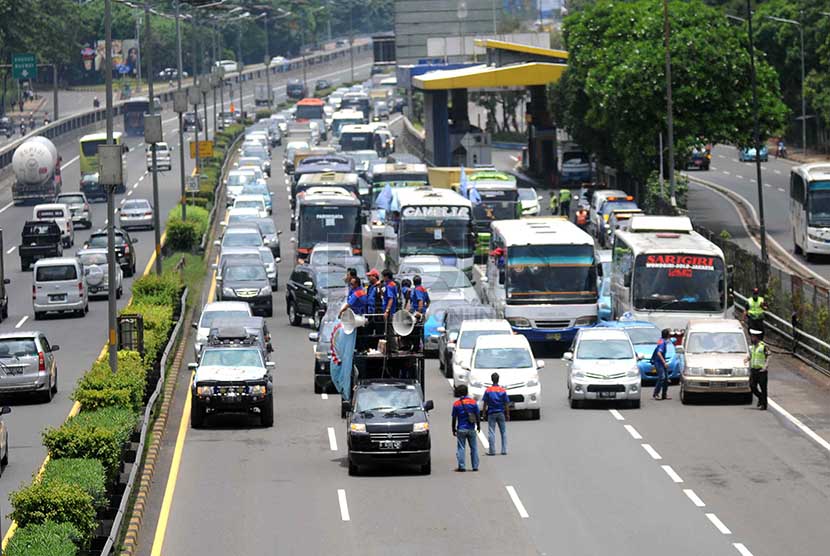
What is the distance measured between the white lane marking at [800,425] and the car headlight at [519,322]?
9.37 meters

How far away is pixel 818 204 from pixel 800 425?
28.1 meters

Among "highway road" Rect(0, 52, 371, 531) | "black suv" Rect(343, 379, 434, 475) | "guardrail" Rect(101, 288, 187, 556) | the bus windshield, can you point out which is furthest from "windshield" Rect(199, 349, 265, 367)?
the bus windshield

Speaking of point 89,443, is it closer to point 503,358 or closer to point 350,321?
point 350,321

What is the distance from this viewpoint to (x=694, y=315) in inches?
1715

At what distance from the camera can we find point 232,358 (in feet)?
114

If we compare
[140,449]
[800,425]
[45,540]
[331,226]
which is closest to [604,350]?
[800,425]

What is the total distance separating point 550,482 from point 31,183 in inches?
2593

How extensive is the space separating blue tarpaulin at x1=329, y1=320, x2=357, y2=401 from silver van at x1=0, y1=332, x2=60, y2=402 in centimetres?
860

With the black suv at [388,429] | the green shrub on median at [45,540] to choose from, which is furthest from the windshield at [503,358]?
the green shrub on median at [45,540]

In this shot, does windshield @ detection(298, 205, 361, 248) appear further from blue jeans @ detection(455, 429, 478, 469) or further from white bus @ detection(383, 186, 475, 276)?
blue jeans @ detection(455, 429, 478, 469)

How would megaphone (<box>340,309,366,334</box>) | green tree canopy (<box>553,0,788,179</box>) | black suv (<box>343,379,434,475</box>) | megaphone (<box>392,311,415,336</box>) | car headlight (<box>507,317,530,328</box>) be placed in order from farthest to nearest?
green tree canopy (<box>553,0,788,179</box>) < car headlight (<box>507,317,530,328</box>) < megaphone (<box>340,309,366,334</box>) < megaphone (<box>392,311,415,336</box>) < black suv (<box>343,379,434,475</box>)

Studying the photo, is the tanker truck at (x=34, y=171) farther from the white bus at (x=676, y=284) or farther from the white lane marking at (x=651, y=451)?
the white lane marking at (x=651, y=451)

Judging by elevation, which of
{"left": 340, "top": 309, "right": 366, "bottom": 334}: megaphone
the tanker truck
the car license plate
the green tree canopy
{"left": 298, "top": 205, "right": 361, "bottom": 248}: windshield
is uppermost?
the green tree canopy

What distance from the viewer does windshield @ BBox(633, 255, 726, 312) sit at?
4381cm
